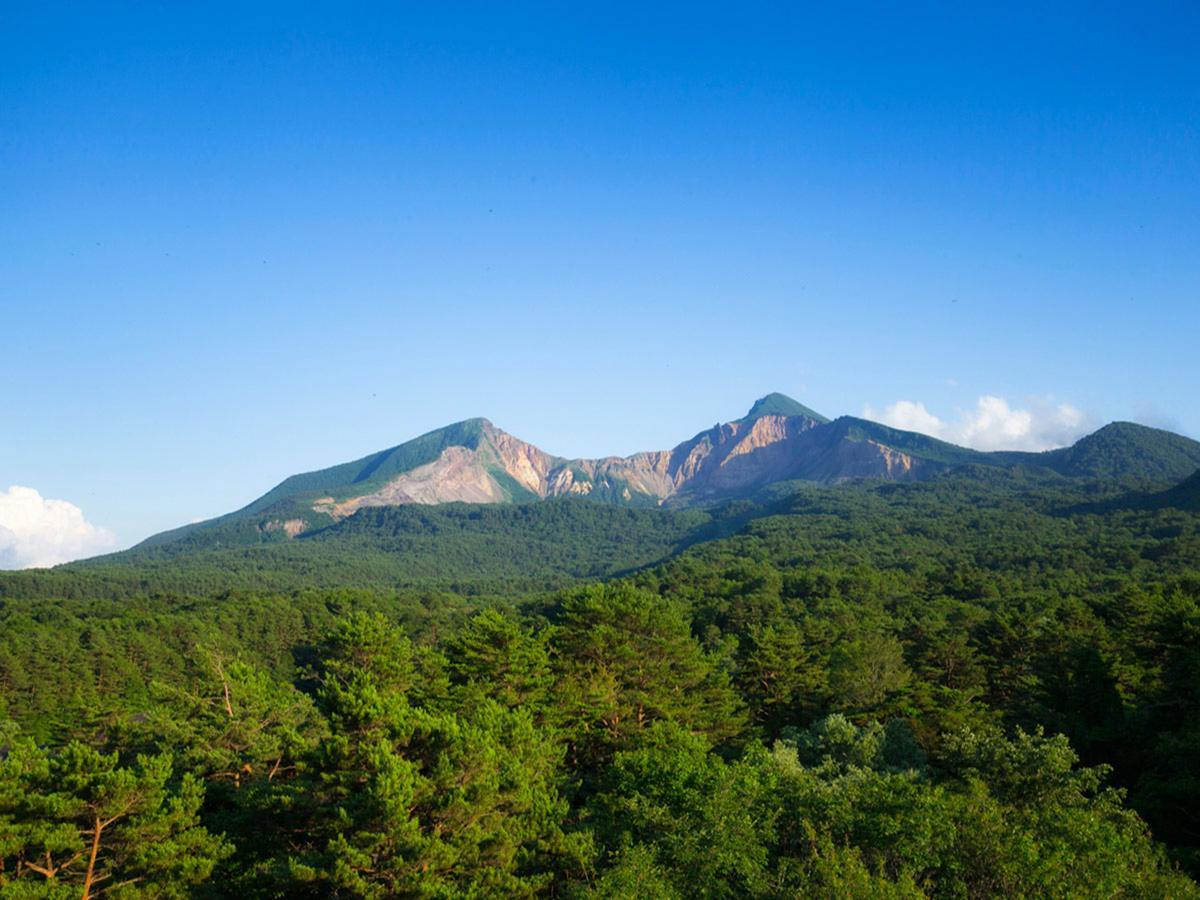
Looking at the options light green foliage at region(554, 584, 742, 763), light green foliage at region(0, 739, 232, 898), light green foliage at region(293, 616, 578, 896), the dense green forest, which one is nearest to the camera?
the dense green forest

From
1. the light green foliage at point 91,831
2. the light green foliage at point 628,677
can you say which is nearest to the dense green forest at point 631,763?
the light green foliage at point 91,831

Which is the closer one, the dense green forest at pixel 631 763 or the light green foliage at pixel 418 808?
the dense green forest at pixel 631 763

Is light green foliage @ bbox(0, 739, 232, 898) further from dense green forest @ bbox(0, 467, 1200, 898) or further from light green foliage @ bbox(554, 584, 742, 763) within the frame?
light green foliage @ bbox(554, 584, 742, 763)

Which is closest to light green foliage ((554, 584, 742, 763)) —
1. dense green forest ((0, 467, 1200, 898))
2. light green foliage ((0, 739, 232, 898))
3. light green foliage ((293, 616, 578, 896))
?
dense green forest ((0, 467, 1200, 898))

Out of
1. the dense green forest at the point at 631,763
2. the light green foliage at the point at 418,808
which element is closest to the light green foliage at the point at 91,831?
the dense green forest at the point at 631,763

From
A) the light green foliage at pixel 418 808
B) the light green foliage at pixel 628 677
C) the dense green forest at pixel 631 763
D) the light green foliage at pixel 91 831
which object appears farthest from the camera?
the light green foliage at pixel 628 677

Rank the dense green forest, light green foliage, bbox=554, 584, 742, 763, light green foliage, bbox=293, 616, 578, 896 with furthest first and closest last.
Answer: light green foliage, bbox=554, 584, 742, 763
light green foliage, bbox=293, 616, 578, 896
the dense green forest

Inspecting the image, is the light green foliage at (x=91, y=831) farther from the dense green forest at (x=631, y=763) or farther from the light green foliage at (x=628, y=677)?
the light green foliage at (x=628, y=677)

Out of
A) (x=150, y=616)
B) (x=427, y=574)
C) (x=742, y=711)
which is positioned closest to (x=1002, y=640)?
(x=742, y=711)

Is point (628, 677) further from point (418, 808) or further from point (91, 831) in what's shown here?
point (91, 831)

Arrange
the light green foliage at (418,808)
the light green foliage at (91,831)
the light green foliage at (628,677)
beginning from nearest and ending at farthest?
the light green foliage at (91,831)
the light green foliage at (418,808)
the light green foliage at (628,677)

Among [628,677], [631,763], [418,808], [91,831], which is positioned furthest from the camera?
[628,677]

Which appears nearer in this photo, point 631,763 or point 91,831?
point 91,831

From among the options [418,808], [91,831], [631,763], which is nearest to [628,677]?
[631,763]
